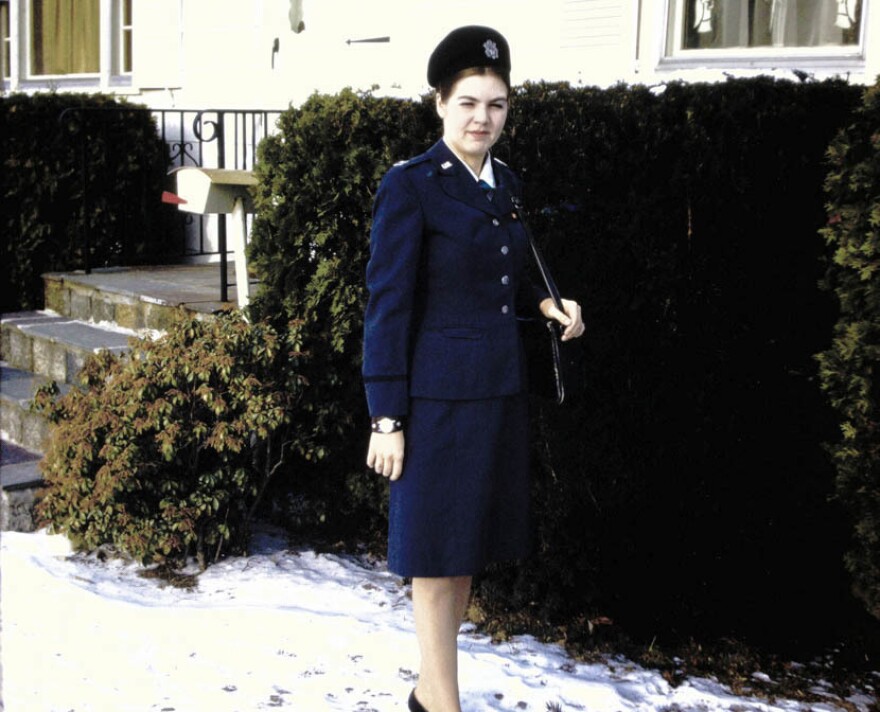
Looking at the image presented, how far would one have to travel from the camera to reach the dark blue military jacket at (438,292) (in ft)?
10.2

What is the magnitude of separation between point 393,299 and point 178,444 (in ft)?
7.11

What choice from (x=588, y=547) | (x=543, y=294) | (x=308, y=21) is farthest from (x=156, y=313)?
(x=543, y=294)

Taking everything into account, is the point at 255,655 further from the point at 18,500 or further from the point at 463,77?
the point at 463,77

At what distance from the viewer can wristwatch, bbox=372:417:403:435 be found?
123 inches

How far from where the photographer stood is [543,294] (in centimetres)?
347

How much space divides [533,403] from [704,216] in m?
0.94

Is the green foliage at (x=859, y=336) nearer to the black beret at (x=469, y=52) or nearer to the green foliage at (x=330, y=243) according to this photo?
the black beret at (x=469, y=52)

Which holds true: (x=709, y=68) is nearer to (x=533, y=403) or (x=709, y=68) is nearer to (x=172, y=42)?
(x=533, y=403)

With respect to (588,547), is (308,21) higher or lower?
higher

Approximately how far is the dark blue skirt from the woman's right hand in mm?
51

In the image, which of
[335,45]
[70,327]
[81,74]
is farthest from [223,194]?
[81,74]

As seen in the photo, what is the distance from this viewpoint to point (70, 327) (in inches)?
307

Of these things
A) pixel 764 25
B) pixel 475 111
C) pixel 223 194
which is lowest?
pixel 223 194

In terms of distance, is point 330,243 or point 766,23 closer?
point 330,243
